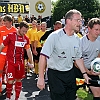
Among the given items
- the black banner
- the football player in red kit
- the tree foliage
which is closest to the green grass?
the football player in red kit

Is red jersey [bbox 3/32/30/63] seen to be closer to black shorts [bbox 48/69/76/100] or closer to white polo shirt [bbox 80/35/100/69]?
white polo shirt [bbox 80/35/100/69]

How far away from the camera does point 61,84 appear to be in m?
4.56

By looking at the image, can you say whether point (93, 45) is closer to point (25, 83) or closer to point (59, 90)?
point (59, 90)

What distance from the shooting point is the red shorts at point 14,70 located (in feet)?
21.2

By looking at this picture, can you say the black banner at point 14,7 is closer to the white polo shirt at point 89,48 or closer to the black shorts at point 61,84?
the white polo shirt at point 89,48

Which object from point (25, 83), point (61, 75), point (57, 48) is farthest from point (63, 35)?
point (25, 83)

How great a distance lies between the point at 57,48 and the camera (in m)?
4.42

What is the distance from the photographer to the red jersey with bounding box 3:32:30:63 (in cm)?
644

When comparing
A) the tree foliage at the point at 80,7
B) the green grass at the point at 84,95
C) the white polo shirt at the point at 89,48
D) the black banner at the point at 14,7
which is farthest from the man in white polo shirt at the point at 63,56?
the tree foliage at the point at 80,7

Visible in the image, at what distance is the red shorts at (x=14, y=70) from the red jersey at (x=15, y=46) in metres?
0.09

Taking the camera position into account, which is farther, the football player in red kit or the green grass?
the green grass

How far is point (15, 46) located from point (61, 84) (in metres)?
2.23

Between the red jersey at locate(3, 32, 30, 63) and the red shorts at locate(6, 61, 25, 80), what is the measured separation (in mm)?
90

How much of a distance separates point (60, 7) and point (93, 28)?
144 ft
